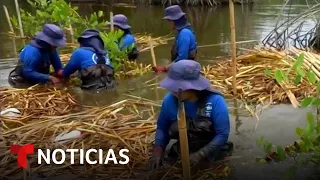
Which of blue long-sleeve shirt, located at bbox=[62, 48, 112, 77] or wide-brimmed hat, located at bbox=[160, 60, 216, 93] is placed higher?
wide-brimmed hat, located at bbox=[160, 60, 216, 93]

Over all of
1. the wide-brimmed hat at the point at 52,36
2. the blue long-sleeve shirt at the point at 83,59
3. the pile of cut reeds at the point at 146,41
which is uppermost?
the wide-brimmed hat at the point at 52,36

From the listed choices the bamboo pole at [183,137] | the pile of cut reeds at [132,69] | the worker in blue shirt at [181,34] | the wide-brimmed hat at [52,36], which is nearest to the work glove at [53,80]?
the wide-brimmed hat at [52,36]

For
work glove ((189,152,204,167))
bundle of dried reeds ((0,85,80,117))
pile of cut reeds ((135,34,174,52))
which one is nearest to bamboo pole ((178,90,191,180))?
work glove ((189,152,204,167))

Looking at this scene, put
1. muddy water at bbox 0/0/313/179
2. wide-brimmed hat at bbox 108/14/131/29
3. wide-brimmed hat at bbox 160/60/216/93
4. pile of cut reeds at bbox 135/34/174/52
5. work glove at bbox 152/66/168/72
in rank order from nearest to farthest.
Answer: wide-brimmed hat at bbox 160/60/216/93 < muddy water at bbox 0/0/313/179 < work glove at bbox 152/66/168/72 < wide-brimmed hat at bbox 108/14/131/29 < pile of cut reeds at bbox 135/34/174/52

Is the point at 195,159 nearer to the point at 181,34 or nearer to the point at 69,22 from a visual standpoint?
the point at 181,34

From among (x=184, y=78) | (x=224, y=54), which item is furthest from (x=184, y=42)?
(x=184, y=78)

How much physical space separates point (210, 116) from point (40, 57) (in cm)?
297

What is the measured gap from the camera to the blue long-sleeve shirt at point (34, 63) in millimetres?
5836

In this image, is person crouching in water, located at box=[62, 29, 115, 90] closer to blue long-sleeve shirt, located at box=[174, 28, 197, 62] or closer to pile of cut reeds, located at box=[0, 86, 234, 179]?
pile of cut reeds, located at box=[0, 86, 234, 179]

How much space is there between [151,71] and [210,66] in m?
0.82

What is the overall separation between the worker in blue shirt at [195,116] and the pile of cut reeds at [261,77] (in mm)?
1781

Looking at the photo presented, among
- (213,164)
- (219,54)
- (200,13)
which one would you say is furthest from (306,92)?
(200,13)

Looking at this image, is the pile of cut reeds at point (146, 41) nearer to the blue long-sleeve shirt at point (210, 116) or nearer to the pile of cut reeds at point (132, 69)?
the pile of cut reeds at point (132, 69)

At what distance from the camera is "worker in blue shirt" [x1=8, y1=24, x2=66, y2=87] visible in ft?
18.8
